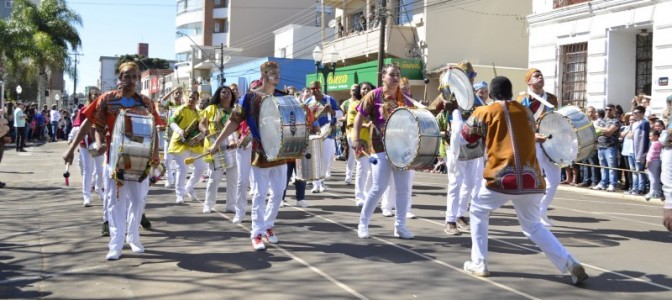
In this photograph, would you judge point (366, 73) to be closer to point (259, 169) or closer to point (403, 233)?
point (403, 233)

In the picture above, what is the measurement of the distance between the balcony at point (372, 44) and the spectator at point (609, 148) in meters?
15.8

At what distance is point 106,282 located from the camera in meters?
6.59

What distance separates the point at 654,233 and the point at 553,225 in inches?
54.3

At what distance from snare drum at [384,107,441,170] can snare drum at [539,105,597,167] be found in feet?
5.84

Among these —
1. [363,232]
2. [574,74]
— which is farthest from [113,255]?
[574,74]

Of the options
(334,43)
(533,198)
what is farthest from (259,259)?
(334,43)

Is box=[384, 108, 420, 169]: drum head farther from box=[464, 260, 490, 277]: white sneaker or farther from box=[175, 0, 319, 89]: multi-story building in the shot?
box=[175, 0, 319, 89]: multi-story building

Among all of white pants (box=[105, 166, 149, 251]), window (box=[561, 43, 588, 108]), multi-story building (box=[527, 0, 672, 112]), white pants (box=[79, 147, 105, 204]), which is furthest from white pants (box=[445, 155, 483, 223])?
window (box=[561, 43, 588, 108])

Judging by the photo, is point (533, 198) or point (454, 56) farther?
point (454, 56)

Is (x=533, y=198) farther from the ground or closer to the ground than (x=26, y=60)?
closer to the ground

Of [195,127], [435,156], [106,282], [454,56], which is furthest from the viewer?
[454,56]

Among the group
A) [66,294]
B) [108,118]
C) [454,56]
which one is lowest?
[66,294]

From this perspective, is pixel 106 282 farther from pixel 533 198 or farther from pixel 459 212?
pixel 459 212

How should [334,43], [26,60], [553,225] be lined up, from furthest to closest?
[26,60], [334,43], [553,225]
